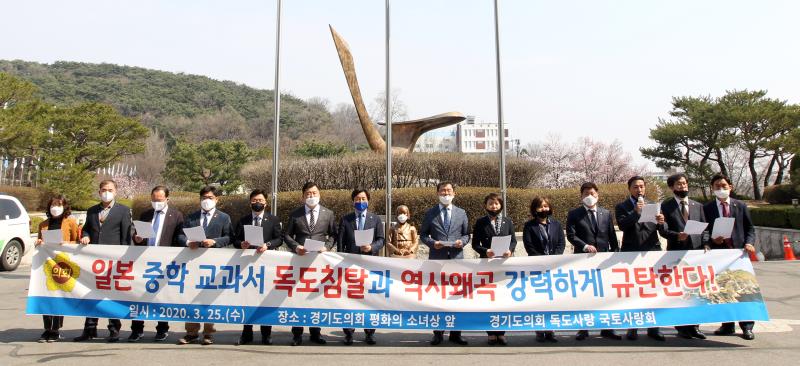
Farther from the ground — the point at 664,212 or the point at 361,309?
the point at 664,212

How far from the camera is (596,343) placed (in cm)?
543

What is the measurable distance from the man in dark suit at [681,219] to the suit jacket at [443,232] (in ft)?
6.61

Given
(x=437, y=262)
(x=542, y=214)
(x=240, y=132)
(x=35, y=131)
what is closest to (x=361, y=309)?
(x=437, y=262)

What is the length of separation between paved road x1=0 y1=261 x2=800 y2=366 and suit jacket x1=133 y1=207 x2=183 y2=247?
3.17ft

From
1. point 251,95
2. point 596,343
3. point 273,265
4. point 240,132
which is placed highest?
point 251,95

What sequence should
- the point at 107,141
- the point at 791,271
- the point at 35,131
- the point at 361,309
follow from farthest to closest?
the point at 107,141 < the point at 35,131 < the point at 791,271 < the point at 361,309

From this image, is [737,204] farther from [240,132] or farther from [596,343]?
[240,132]

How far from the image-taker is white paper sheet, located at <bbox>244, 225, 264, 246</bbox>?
546 cm

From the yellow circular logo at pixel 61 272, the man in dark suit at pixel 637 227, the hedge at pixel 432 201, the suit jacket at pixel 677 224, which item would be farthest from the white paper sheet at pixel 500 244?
the hedge at pixel 432 201

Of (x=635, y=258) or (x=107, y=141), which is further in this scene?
(x=107, y=141)

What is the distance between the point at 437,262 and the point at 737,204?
124 inches

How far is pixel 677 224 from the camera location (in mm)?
5785

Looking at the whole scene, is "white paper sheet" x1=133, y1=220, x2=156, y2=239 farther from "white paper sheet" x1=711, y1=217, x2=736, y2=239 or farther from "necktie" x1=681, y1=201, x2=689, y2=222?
"white paper sheet" x1=711, y1=217, x2=736, y2=239

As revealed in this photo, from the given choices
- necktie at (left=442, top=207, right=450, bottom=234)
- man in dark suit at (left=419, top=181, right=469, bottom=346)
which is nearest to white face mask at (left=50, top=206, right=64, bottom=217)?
man in dark suit at (left=419, top=181, right=469, bottom=346)
